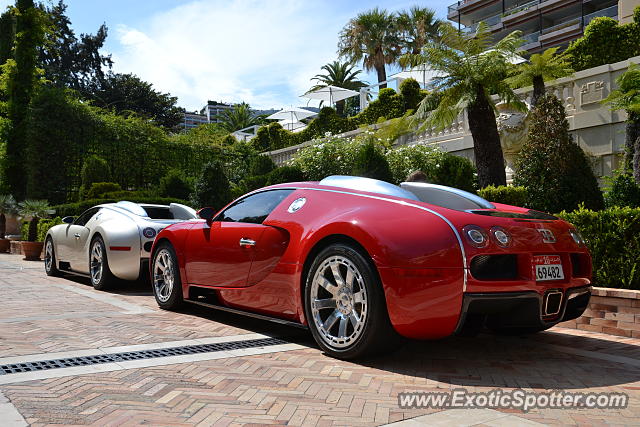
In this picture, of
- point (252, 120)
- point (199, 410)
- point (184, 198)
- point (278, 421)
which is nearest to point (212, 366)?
point (199, 410)

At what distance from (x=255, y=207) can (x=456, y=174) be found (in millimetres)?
7046

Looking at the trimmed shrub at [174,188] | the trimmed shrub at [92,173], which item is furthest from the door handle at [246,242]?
the trimmed shrub at [92,173]

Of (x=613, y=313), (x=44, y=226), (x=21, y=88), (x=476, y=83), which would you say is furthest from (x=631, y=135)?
(x=21, y=88)

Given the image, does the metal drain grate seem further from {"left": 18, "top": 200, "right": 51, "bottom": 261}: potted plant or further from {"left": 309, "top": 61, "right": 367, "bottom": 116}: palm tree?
{"left": 309, "top": 61, "right": 367, "bottom": 116}: palm tree

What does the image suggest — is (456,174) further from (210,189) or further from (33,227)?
(33,227)

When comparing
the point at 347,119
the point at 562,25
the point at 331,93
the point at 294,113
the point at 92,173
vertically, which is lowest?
the point at 92,173

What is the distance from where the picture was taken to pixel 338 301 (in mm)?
3879

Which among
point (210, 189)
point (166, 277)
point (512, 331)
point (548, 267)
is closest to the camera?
point (548, 267)

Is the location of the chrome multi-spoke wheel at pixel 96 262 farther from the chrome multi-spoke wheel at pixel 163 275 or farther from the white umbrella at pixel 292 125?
the white umbrella at pixel 292 125

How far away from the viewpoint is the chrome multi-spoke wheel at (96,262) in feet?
25.7

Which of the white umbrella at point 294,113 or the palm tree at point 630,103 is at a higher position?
the white umbrella at point 294,113

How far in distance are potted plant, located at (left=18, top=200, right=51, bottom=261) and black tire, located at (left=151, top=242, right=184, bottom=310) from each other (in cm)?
977

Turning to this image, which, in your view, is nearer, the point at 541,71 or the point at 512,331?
the point at 512,331

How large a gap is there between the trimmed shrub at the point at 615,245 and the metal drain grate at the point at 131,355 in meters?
3.25
